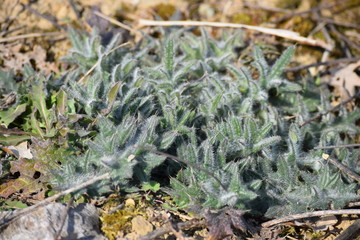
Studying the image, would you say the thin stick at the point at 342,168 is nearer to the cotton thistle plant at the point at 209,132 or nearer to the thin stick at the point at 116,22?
the cotton thistle plant at the point at 209,132

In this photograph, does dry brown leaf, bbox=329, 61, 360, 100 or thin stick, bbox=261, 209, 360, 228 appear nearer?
thin stick, bbox=261, 209, 360, 228

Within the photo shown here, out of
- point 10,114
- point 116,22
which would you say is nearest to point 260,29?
point 116,22

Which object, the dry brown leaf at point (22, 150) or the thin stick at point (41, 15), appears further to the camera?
the thin stick at point (41, 15)

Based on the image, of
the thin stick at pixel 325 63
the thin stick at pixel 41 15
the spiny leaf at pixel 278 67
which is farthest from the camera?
the thin stick at pixel 41 15

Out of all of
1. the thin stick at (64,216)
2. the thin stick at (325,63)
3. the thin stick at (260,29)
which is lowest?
the thin stick at (64,216)

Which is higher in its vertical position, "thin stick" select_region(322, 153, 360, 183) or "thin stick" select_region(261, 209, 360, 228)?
"thin stick" select_region(322, 153, 360, 183)

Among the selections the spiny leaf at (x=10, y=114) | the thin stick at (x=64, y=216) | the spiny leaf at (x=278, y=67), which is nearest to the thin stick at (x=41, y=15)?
the spiny leaf at (x=10, y=114)

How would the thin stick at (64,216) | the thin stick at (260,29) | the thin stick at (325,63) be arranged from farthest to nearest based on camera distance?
the thin stick at (260,29), the thin stick at (325,63), the thin stick at (64,216)

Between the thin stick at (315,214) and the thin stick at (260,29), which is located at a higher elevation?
the thin stick at (260,29)

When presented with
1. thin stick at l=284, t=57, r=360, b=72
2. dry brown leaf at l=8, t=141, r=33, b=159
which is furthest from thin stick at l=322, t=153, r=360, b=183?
dry brown leaf at l=8, t=141, r=33, b=159

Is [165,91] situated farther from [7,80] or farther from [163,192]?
[7,80]

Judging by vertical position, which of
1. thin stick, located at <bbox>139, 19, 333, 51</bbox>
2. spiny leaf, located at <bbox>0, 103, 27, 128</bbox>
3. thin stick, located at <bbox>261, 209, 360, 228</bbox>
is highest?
thin stick, located at <bbox>139, 19, 333, 51</bbox>

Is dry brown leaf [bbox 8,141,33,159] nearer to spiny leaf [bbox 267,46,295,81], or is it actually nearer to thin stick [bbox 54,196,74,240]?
thin stick [bbox 54,196,74,240]

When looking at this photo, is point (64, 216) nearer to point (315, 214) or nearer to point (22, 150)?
point (22, 150)
